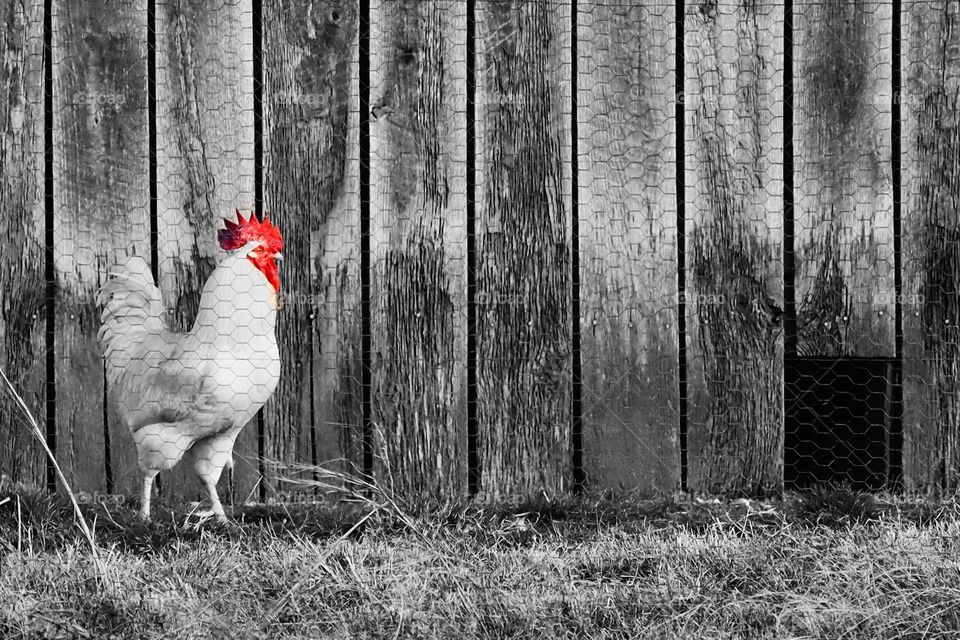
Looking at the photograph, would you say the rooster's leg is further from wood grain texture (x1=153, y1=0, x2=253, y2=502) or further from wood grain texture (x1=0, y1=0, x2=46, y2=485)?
wood grain texture (x1=0, y1=0, x2=46, y2=485)

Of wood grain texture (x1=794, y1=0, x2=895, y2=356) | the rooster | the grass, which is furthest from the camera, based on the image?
wood grain texture (x1=794, y1=0, x2=895, y2=356)

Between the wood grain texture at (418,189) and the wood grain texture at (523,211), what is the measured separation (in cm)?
7

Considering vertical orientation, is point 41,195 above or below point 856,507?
above

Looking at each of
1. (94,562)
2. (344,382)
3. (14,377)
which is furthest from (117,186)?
(94,562)

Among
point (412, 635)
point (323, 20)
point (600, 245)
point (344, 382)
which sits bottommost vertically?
point (412, 635)

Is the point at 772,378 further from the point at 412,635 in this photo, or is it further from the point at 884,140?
the point at 412,635

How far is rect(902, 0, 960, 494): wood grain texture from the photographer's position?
3277 mm

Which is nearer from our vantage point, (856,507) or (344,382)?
(856,507)

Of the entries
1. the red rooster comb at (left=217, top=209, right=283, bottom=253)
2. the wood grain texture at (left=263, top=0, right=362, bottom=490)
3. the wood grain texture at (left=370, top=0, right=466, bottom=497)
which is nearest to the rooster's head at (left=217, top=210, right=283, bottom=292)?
the red rooster comb at (left=217, top=209, right=283, bottom=253)

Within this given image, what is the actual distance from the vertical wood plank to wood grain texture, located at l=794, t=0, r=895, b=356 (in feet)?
0.23

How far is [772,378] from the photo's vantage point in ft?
10.9

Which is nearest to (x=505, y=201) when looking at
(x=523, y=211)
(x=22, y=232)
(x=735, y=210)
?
(x=523, y=211)

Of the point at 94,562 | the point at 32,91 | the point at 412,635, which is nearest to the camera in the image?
the point at 412,635

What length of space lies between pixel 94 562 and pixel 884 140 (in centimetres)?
251
